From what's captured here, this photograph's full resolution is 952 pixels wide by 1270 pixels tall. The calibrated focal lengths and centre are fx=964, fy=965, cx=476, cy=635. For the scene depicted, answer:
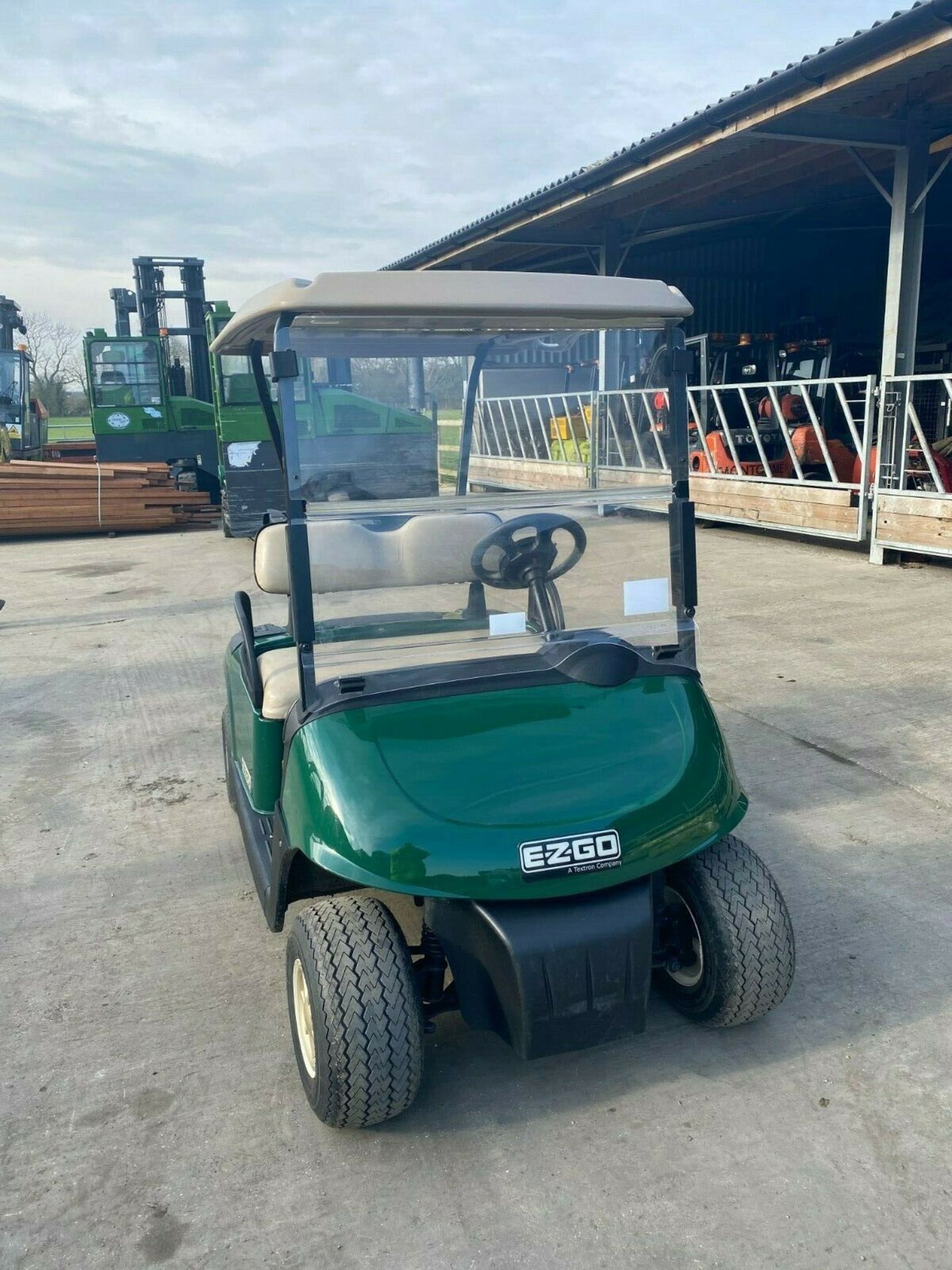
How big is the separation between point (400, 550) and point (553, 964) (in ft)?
3.60

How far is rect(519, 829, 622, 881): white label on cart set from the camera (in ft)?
6.17

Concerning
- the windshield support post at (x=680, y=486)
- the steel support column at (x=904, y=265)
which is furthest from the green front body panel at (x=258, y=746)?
the steel support column at (x=904, y=265)

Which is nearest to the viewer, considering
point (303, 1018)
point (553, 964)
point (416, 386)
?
point (553, 964)

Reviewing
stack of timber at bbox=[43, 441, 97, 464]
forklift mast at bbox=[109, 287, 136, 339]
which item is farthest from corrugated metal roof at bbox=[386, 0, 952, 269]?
stack of timber at bbox=[43, 441, 97, 464]

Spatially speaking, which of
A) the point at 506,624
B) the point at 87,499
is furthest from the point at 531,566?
the point at 87,499

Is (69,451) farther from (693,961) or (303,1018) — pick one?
(693,961)

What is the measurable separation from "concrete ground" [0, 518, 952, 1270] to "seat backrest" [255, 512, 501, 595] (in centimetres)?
110

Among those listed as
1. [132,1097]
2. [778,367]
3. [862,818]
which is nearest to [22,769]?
[132,1097]

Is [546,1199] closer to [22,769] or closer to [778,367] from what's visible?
[22,769]

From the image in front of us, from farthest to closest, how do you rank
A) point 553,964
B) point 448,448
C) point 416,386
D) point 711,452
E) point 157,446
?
point 157,446 → point 711,452 → point 448,448 → point 416,386 → point 553,964

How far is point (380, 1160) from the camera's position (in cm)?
193

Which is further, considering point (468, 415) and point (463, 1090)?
point (468, 415)

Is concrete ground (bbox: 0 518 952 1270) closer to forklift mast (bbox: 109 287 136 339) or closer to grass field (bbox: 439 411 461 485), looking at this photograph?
grass field (bbox: 439 411 461 485)

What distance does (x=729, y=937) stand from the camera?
2.11 metres
